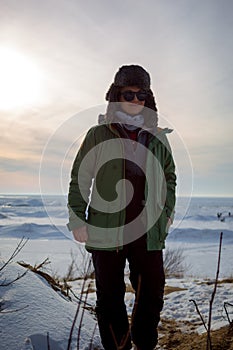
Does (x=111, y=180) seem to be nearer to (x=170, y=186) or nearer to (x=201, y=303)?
(x=170, y=186)

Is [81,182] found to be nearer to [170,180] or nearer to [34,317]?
[170,180]

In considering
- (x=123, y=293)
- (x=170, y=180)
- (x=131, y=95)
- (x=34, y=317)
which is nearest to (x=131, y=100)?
(x=131, y=95)

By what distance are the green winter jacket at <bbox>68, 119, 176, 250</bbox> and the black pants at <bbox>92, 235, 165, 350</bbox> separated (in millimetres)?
71

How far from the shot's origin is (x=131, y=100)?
204 cm

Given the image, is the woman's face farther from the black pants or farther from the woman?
the black pants

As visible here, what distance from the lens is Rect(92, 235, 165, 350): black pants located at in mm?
1835

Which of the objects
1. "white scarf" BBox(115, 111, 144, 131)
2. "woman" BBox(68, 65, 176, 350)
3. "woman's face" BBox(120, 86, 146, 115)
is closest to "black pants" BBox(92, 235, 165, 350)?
"woman" BBox(68, 65, 176, 350)

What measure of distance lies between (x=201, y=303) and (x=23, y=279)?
2474mm

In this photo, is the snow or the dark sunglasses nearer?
the snow

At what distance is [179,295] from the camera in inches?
175

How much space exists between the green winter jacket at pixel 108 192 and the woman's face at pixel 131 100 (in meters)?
0.18

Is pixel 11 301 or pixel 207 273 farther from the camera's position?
pixel 207 273

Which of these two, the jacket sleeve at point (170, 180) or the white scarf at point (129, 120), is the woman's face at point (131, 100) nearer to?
the white scarf at point (129, 120)

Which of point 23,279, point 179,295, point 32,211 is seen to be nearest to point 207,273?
point 179,295
